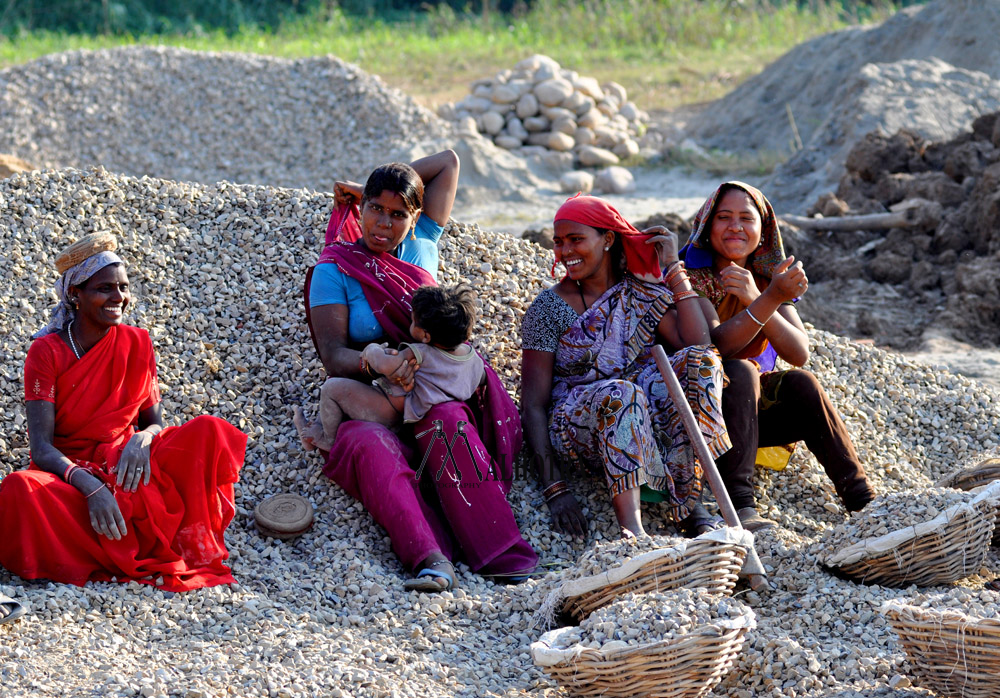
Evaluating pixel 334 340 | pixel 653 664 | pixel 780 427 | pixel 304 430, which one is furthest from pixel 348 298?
pixel 653 664

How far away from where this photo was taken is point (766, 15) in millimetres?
16891

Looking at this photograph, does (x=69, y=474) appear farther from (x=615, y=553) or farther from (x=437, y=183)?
(x=437, y=183)

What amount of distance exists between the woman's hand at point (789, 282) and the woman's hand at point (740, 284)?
0.45ft

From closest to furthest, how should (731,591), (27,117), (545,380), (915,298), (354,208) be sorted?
(731,591), (545,380), (354,208), (915,298), (27,117)

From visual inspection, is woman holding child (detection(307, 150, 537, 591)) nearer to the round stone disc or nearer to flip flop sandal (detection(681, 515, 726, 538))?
the round stone disc

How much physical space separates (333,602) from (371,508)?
1.28 feet

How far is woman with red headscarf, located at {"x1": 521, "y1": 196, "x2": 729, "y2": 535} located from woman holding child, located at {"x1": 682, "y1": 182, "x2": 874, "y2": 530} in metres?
0.13

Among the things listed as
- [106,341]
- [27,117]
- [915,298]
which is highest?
[106,341]

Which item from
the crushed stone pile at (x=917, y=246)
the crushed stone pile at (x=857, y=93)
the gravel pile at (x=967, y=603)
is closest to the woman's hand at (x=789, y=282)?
the gravel pile at (x=967, y=603)

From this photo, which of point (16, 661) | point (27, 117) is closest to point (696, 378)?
point (16, 661)

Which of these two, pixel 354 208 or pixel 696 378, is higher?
pixel 354 208

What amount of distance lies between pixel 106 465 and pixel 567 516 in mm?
1528

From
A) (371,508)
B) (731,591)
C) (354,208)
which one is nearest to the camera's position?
(731,591)

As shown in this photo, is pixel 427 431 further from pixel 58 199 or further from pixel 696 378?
pixel 58 199
